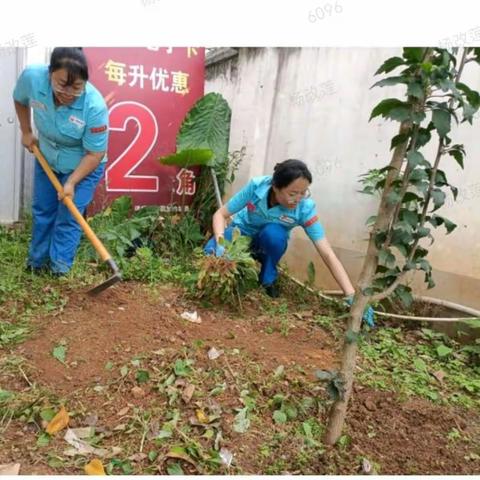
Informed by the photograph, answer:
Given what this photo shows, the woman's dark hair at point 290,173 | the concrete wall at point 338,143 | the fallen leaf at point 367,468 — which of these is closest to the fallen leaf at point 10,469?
the fallen leaf at point 367,468

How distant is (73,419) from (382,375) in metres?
1.46

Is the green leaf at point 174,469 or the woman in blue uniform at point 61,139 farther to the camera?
the woman in blue uniform at point 61,139

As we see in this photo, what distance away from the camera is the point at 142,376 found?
2.06m

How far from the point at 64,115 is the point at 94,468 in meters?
1.91

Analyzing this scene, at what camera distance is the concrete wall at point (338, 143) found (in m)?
2.81

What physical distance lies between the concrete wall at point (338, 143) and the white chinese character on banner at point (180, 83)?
51 cm

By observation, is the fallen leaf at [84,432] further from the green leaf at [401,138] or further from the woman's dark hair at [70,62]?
the woman's dark hair at [70,62]

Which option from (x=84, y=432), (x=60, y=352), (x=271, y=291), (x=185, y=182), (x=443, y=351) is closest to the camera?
(x=84, y=432)

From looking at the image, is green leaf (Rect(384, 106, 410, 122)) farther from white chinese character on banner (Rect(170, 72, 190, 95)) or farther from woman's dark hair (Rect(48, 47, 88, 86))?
white chinese character on banner (Rect(170, 72, 190, 95))

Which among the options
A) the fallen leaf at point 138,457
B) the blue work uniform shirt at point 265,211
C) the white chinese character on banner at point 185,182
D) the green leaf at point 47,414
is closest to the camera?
the fallen leaf at point 138,457

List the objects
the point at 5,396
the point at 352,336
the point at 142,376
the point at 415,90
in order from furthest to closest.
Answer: the point at 142,376
the point at 5,396
the point at 352,336
the point at 415,90

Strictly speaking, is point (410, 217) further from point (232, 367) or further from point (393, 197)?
point (232, 367)

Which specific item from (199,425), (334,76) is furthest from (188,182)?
(199,425)

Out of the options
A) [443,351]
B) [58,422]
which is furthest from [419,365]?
[58,422]
